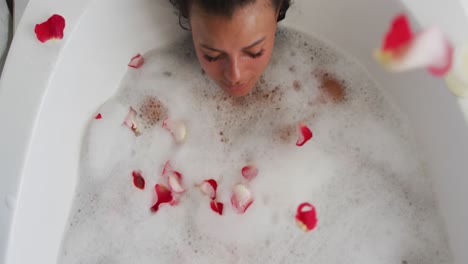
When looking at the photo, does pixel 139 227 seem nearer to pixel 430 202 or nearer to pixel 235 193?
pixel 235 193

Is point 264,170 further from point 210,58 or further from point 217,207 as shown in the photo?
point 210,58

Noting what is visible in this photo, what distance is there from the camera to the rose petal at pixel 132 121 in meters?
1.34

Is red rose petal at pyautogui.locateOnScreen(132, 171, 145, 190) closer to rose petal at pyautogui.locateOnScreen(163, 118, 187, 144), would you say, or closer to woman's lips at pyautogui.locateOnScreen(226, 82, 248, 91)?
rose petal at pyautogui.locateOnScreen(163, 118, 187, 144)

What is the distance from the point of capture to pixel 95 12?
3.93 ft

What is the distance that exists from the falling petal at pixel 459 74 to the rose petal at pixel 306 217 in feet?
1.44

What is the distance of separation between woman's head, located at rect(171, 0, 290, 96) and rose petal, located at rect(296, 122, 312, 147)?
0.81 ft

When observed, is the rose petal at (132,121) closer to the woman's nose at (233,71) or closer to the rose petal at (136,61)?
the rose petal at (136,61)

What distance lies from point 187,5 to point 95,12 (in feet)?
0.80

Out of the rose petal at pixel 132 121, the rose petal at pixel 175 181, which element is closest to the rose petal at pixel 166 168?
the rose petal at pixel 175 181

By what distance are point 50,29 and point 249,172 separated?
1.92ft

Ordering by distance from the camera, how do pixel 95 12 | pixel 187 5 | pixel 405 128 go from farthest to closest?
pixel 405 128
pixel 95 12
pixel 187 5

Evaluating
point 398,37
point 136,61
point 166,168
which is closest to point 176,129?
point 166,168

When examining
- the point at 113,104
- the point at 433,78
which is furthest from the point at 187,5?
the point at 433,78

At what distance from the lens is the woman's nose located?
1067 millimetres
